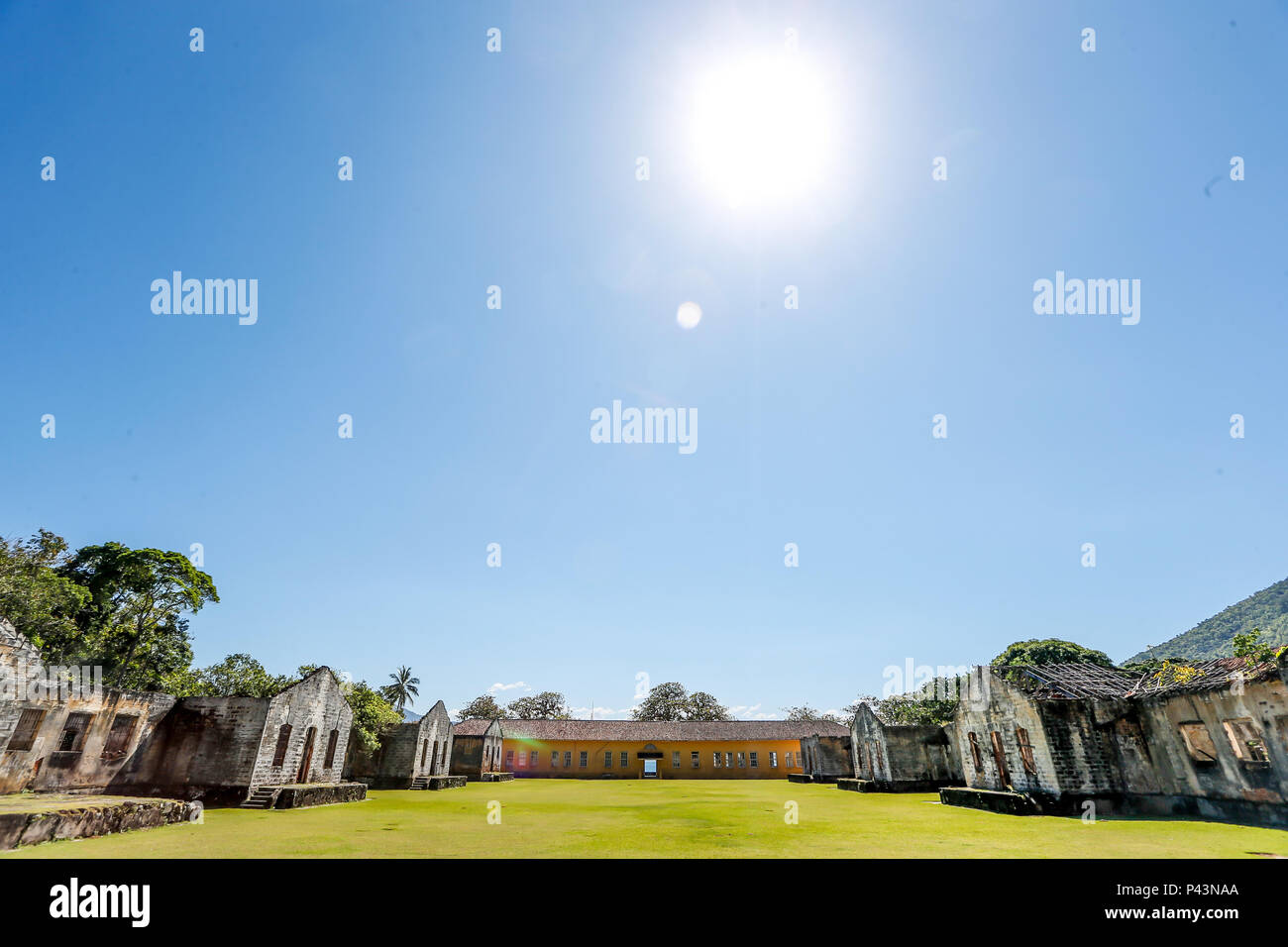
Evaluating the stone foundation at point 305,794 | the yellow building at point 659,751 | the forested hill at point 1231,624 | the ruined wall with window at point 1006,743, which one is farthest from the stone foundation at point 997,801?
the forested hill at point 1231,624

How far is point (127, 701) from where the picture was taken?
19.2m

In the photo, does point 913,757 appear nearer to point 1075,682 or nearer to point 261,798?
point 1075,682

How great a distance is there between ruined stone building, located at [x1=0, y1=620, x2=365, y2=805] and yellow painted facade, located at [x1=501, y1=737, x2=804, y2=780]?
3131 centimetres

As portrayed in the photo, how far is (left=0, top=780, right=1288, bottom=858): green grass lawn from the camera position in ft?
33.8

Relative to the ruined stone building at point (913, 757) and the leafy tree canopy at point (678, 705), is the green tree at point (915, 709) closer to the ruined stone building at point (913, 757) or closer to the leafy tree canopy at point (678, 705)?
the ruined stone building at point (913, 757)

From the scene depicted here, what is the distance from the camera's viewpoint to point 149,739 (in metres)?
19.8

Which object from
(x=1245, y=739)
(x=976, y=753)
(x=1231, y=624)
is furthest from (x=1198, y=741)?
(x=1231, y=624)

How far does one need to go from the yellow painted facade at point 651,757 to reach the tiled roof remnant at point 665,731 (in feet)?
1.34

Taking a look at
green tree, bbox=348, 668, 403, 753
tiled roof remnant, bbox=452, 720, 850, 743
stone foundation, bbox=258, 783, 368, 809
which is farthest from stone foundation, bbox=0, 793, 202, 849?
tiled roof remnant, bbox=452, 720, 850, 743

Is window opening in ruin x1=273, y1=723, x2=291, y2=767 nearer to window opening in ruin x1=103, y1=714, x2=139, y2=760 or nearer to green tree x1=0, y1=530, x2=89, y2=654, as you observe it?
window opening in ruin x1=103, y1=714, x2=139, y2=760

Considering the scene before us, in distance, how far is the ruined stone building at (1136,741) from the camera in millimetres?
14859
